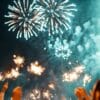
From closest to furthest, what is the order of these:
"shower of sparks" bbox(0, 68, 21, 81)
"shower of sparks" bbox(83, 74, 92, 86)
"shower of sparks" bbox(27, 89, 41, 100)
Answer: "shower of sparks" bbox(83, 74, 92, 86)
"shower of sparks" bbox(0, 68, 21, 81)
"shower of sparks" bbox(27, 89, 41, 100)

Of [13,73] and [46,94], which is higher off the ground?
[13,73]

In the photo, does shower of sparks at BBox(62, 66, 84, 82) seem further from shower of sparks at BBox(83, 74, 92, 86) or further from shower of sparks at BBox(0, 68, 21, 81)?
shower of sparks at BBox(0, 68, 21, 81)

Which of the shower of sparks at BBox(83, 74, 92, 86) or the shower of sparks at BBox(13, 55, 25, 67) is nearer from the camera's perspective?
the shower of sparks at BBox(83, 74, 92, 86)

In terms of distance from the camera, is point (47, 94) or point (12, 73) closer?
point (12, 73)

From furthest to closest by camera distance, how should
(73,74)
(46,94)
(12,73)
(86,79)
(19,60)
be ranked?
(46,94)
(19,60)
(12,73)
(86,79)
(73,74)

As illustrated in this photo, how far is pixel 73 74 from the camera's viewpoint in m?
18.5

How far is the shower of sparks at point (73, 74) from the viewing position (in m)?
18.0

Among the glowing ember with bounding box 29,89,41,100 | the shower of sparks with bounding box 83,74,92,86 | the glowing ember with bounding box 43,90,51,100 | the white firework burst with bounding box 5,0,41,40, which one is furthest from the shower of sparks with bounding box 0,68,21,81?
the white firework burst with bounding box 5,0,41,40

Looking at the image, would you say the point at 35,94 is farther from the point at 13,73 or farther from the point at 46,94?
the point at 13,73

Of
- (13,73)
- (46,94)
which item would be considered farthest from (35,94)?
(13,73)

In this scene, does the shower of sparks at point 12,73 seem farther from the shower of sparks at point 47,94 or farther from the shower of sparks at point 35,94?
the shower of sparks at point 47,94

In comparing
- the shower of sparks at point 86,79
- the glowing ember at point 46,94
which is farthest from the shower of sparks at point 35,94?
the shower of sparks at point 86,79

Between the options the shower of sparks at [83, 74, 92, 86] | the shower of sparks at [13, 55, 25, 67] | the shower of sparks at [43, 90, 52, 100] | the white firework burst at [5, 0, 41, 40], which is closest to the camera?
the white firework burst at [5, 0, 41, 40]

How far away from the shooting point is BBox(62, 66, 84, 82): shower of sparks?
1805 cm
